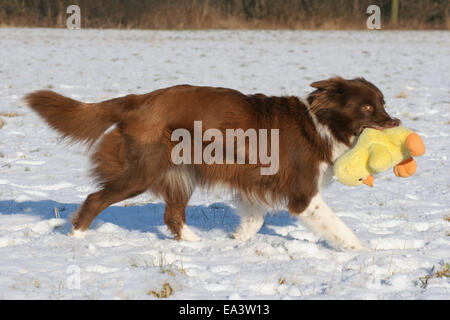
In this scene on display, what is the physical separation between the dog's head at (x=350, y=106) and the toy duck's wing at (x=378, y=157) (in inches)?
7.0

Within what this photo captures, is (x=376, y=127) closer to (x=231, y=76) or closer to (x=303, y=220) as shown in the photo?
(x=303, y=220)

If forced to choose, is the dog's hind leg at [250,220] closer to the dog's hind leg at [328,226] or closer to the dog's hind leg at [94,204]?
the dog's hind leg at [328,226]

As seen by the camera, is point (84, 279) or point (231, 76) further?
point (231, 76)

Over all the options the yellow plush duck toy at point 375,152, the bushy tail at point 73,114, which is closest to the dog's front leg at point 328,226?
the yellow plush duck toy at point 375,152

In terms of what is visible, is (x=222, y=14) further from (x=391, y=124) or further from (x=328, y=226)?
(x=328, y=226)

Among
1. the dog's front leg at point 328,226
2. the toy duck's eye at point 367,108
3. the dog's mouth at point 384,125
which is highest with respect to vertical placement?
the toy duck's eye at point 367,108

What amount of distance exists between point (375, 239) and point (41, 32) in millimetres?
19880

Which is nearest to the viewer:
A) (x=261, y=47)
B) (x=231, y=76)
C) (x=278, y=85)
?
(x=278, y=85)

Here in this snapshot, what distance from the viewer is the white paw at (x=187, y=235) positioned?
15.9 ft

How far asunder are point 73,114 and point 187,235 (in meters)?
1.34

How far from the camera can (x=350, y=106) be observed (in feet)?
14.5

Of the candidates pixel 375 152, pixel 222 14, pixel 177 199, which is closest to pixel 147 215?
pixel 177 199
